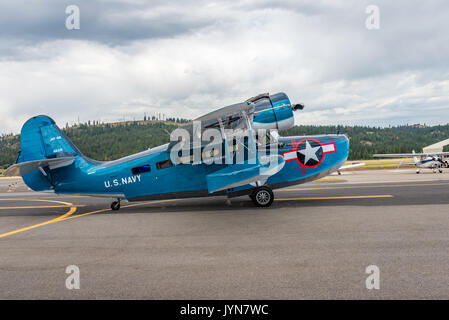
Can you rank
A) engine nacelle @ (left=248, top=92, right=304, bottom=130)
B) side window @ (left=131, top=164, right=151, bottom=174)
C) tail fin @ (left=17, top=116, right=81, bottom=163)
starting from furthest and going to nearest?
tail fin @ (left=17, top=116, right=81, bottom=163), side window @ (left=131, top=164, right=151, bottom=174), engine nacelle @ (left=248, top=92, right=304, bottom=130)

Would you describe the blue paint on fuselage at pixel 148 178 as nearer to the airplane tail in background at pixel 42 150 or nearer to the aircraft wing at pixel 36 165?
the aircraft wing at pixel 36 165

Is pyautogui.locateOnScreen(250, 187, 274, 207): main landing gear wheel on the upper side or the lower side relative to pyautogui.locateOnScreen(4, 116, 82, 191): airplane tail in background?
lower

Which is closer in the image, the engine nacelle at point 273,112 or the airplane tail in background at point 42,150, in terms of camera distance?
the engine nacelle at point 273,112

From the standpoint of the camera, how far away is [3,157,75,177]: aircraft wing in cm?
1031

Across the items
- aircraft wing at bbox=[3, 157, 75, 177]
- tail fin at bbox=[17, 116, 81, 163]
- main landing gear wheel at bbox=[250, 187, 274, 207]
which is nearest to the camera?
aircraft wing at bbox=[3, 157, 75, 177]

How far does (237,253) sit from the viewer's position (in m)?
5.61

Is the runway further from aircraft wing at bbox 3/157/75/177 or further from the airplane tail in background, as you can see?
the airplane tail in background

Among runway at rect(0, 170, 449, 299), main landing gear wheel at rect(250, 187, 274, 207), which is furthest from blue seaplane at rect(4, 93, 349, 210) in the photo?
runway at rect(0, 170, 449, 299)

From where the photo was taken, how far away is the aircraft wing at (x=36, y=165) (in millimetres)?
10311

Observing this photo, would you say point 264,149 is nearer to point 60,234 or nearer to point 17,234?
point 60,234

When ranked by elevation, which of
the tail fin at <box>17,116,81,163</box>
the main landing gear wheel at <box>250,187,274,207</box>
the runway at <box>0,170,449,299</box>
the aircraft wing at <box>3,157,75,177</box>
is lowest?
the runway at <box>0,170,449,299</box>

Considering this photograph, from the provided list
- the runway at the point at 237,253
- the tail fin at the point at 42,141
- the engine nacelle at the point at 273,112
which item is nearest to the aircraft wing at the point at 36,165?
the tail fin at the point at 42,141

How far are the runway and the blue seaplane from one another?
3.92ft
